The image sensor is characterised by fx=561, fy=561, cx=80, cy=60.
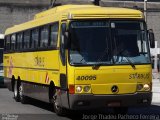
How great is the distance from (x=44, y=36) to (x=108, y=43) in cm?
327

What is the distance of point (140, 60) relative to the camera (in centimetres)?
1440

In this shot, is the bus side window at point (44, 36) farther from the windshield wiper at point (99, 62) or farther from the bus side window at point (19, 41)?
the bus side window at point (19, 41)

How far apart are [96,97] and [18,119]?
2.32 meters

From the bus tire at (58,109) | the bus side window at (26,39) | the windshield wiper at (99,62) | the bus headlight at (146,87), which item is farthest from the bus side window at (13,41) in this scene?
the bus headlight at (146,87)

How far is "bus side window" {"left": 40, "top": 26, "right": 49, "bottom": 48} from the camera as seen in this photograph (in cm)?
1672

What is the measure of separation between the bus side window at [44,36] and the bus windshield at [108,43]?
99.1 inches

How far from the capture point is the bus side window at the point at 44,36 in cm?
1672

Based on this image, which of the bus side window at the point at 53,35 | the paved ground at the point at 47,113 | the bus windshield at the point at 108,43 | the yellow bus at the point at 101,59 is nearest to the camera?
the yellow bus at the point at 101,59

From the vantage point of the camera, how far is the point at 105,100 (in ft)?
45.8

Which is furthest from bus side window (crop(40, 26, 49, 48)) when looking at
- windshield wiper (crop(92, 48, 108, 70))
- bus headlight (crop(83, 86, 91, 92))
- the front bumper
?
the front bumper

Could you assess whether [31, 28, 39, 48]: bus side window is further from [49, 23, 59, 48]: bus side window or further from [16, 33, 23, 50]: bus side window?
[16, 33, 23, 50]: bus side window

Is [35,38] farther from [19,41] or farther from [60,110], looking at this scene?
[60,110]

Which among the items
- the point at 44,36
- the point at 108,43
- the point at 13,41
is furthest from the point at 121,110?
the point at 13,41

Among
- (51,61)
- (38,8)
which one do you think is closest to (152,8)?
(38,8)
